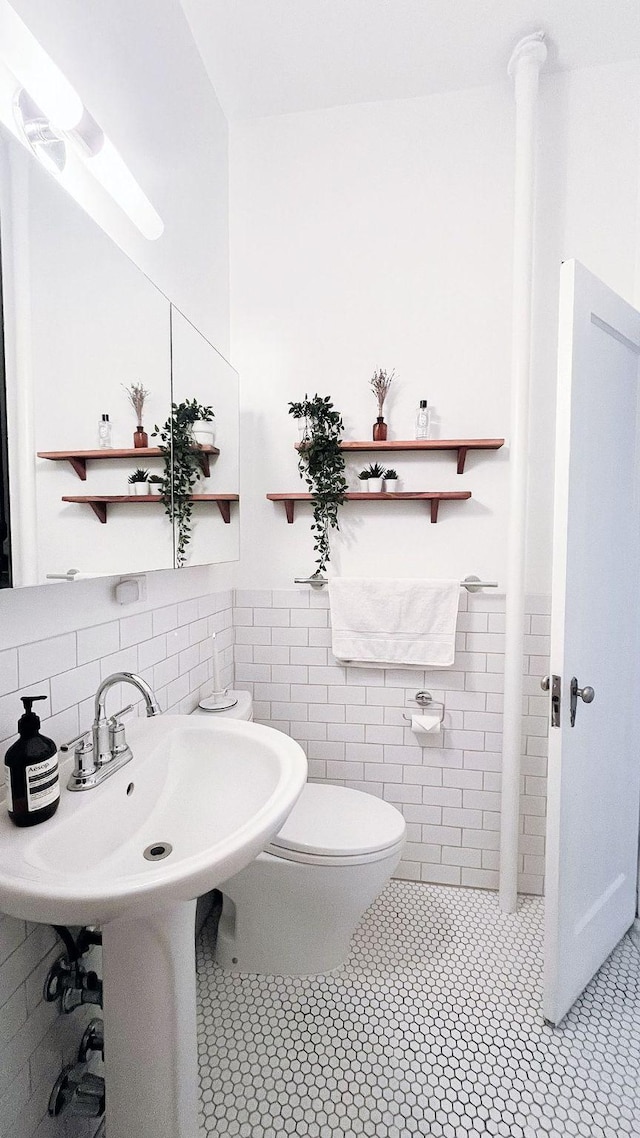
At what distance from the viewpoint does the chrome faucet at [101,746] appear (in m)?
0.95

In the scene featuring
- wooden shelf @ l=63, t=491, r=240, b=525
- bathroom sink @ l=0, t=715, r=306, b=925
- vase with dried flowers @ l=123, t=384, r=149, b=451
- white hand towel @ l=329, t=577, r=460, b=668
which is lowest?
bathroom sink @ l=0, t=715, r=306, b=925

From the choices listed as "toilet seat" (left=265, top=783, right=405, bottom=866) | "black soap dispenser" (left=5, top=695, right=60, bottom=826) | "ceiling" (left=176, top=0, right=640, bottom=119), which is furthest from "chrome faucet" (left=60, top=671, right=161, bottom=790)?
"ceiling" (left=176, top=0, right=640, bottom=119)

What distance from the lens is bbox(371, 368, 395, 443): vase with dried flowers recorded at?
1.80 meters

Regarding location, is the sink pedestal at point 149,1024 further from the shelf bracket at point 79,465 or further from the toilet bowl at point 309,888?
the shelf bracket at point 79,465

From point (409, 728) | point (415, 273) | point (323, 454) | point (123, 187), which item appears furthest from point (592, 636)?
point (123, 187)

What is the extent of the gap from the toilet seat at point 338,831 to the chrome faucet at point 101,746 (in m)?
0.50

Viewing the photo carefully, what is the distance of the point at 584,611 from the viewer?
1.39 meters

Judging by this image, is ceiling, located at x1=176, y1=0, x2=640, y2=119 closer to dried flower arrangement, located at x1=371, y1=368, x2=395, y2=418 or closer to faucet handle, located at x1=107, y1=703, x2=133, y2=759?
dried flower arrangement, located at x1=371, y1=368, x2=395, y2=418

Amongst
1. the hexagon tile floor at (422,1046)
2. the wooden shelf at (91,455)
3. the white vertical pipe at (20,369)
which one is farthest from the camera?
the hexagon tile floor at (422,1046)

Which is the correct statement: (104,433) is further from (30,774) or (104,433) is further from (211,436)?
(30,774)

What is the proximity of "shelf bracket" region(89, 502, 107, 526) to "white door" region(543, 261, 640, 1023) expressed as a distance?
1069mm

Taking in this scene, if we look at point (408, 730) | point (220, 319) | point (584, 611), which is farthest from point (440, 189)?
point (408, 730)

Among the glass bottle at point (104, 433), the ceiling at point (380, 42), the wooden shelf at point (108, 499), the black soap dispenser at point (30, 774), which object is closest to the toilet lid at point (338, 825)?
the black soap dispenser at point (30, 774)

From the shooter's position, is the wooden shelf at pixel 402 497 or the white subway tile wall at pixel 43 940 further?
the wooden shelf at pixel 402 497
